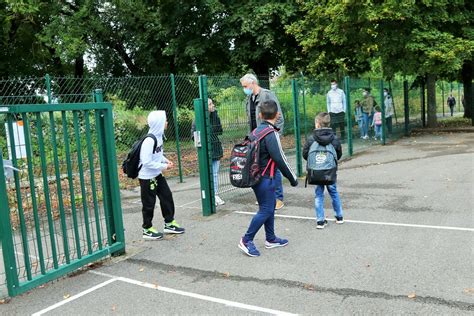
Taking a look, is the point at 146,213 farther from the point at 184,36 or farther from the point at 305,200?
the point at 184,36

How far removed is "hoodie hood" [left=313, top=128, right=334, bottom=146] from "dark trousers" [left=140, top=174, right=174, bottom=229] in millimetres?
2069

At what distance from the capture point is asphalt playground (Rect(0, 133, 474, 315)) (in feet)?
13.6

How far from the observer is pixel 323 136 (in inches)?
243

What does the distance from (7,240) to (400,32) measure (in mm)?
16126

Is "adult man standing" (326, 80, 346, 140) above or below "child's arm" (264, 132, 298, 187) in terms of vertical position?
above

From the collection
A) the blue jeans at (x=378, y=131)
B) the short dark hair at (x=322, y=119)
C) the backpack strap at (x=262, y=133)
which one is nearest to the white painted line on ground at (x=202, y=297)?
the backpack strap at (x=262, y=133)

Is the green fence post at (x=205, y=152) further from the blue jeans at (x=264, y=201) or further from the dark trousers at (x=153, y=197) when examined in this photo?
the blue jeans at (x=264, y=201)

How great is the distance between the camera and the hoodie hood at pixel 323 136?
6.16 meters

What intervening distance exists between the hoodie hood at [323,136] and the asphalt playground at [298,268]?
45.2 inches

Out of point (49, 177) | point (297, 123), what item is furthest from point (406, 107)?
point (49, 177)

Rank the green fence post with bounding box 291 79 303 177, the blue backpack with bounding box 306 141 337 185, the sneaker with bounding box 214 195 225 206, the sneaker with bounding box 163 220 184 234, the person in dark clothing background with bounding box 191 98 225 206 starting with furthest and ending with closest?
1. the green fence post with bounding box 291 79 303 177
2. the sneaker with bounding box 214 195 225 206
3. the person in dark clothing background with bounding box 191 98 225 206
4. the sneaker with bounding box 163 220 184 234
5. the blue backpack with bounding box 306 141 337 185

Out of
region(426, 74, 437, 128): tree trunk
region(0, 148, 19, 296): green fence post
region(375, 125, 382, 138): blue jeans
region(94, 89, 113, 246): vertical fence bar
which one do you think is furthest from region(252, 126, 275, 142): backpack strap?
region(426, 74, 437, 128): tree trunk

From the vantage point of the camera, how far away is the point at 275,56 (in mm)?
21734

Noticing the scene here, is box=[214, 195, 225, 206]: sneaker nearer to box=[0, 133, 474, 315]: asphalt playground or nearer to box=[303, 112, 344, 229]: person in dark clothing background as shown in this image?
box=[0, 133, 474, 315]: asphalt playground
